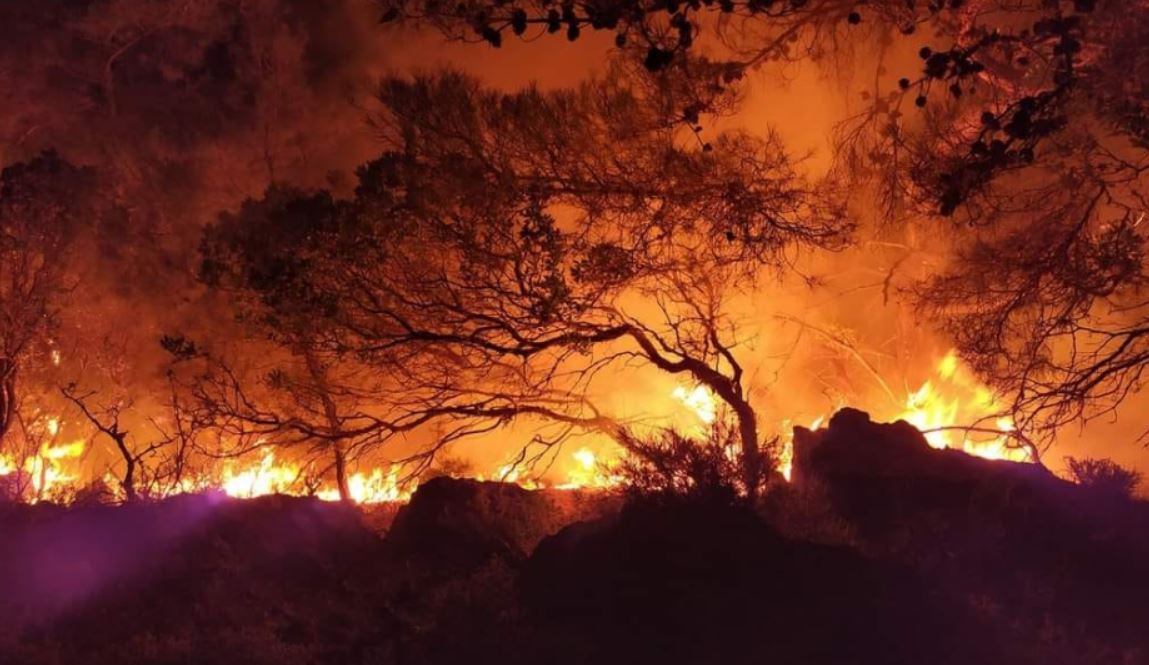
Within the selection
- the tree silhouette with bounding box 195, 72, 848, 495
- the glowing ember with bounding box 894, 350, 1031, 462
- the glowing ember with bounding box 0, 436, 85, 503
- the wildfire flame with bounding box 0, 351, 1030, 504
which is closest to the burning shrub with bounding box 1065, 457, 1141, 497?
the wildfire flame with bounding box 0, 351, 1030, 504

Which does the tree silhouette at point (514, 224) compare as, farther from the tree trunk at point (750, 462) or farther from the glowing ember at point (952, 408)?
the glowing ember at point (952, 408)

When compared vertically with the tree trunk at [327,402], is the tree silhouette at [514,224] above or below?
above

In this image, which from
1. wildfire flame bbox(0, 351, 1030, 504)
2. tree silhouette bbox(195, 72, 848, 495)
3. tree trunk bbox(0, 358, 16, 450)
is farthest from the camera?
wildfire flame bbox(0, 351, 1030, 504)

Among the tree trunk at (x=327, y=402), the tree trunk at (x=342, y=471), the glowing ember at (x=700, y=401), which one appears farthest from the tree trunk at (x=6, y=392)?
the glowing ember at (x=700, y=401)

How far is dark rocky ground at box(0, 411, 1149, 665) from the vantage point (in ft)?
21.8

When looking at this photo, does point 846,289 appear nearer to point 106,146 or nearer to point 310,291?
point 310,291

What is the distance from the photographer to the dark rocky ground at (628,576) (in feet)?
21.8

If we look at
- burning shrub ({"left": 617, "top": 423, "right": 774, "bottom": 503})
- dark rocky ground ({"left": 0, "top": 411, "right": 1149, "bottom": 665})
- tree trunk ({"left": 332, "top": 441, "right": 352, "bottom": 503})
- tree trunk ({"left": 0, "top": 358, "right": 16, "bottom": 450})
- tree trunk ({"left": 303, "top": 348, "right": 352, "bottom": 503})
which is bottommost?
dark rocky ground ({"left": 0, "top": 411, "right": 1149, "bottom": 665})

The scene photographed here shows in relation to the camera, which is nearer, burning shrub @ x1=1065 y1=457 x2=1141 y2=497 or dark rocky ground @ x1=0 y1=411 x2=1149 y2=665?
dark rocky ground @ x1=0 y1=411 x2=1149 y2=665

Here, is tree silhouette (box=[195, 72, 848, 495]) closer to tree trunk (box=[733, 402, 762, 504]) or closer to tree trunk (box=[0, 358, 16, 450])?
tree trunk (box=[733, 402, 762, 504])

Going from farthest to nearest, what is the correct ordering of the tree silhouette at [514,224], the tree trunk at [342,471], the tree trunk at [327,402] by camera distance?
1. the tree trunk at [342,471]
2. the tree trunk at [327,402]
3. the tree silhouette at [514,224]

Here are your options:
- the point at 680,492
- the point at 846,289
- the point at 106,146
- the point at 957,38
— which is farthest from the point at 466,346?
the point at 106,146

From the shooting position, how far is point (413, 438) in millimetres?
17109

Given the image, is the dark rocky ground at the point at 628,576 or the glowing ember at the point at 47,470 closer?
the dark rocky ground at the point at 628,576
